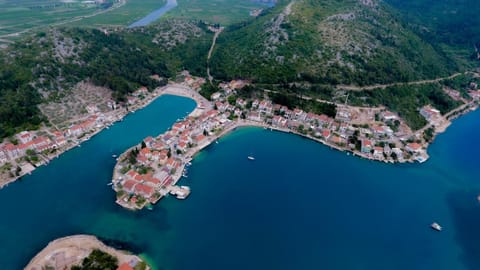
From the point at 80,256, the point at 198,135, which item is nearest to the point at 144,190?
the point at 80,256

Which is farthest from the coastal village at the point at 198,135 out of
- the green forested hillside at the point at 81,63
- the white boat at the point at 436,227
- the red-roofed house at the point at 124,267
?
the white boat at the point at 436,227

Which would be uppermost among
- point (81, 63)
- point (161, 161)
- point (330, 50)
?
point (330, 50)

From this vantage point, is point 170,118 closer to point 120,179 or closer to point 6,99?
point 120,179

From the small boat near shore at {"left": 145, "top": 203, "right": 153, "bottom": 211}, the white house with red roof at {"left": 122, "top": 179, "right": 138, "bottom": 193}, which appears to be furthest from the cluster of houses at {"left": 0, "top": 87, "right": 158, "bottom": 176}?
the small boat near shore at {"left": 145, "top": 203, "right": 153, "bottom": 211}

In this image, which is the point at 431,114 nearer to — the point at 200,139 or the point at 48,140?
the point at 200,139

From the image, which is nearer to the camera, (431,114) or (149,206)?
(149,206)

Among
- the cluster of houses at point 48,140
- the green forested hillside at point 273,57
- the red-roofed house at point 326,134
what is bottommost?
the cluster of houses at point 48,140

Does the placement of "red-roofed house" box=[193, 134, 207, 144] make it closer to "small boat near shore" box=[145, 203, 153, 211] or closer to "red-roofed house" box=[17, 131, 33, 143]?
"small boat near shore" box=[145, 203, 153, 211]

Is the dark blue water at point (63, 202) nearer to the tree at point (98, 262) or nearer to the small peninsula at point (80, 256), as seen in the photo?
the small peninsula at point (80, 256)
